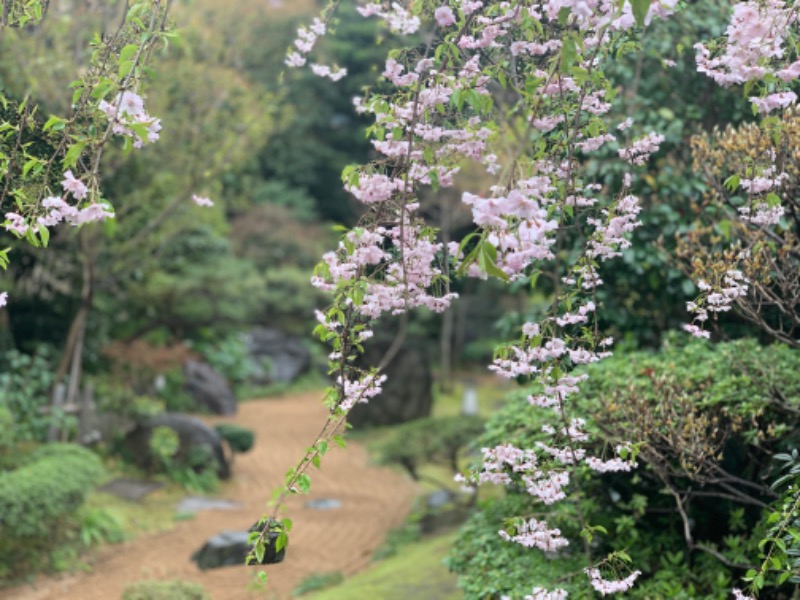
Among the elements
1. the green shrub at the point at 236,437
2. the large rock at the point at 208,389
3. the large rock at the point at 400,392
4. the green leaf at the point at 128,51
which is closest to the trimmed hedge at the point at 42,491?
the green shrub at the point at 236,437

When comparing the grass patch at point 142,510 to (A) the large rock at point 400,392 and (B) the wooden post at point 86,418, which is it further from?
(A) the large rock at point 400,392

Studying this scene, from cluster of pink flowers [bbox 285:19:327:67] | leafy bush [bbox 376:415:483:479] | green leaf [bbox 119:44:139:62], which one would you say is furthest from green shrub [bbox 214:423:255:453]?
green leaf [bbox 119:44:139:62]

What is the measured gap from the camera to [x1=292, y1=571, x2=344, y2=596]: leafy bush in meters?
5.52

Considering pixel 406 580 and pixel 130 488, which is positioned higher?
pixel 130 488

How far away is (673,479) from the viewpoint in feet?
11.5

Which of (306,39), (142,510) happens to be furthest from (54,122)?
(142,510)

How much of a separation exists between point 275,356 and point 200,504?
6465mm

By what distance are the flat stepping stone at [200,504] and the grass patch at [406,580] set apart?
6.86ft

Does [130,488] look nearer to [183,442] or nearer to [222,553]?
[183,442]

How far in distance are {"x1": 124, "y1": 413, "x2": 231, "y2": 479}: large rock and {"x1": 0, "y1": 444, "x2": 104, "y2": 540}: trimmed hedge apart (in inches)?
71.1

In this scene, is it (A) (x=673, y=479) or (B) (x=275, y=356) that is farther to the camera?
(B) (x=275, y=356)

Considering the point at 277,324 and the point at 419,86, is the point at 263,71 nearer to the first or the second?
the point at 277,324

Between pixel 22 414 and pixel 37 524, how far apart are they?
2.74 m

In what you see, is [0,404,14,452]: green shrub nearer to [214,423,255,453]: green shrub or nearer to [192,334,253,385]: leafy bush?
[214,423,255,453]: green shrub
